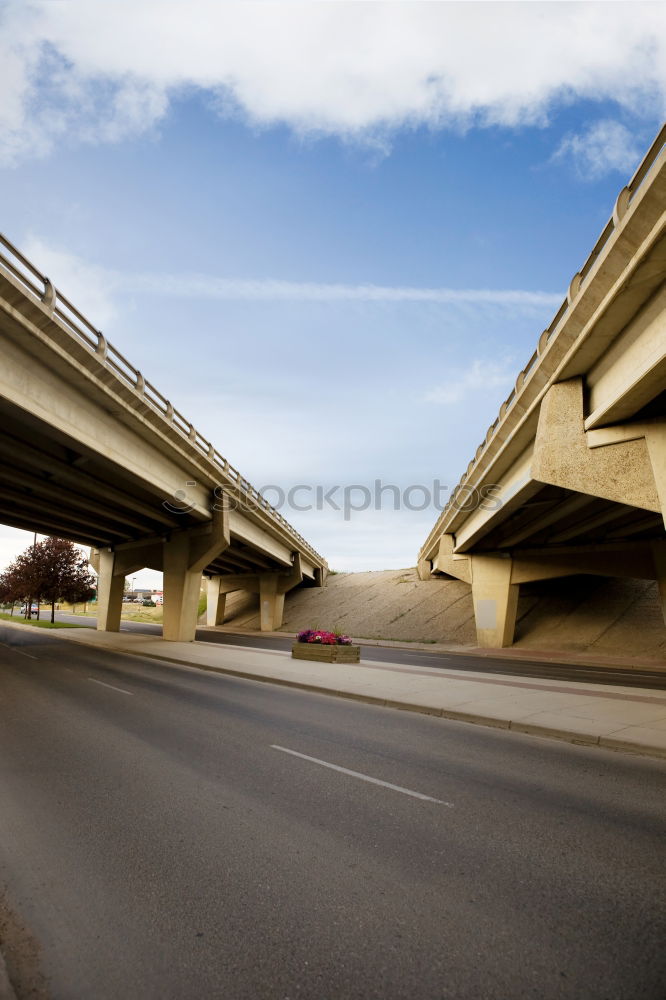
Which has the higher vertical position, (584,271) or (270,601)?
(584,271)

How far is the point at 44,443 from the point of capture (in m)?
17.1

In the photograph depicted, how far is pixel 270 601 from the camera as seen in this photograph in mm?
50969

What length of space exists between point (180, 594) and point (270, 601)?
69.7 ft

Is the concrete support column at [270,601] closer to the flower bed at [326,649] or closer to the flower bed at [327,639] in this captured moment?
the flower bed at [327,639]

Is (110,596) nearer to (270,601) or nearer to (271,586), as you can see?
(270,601)

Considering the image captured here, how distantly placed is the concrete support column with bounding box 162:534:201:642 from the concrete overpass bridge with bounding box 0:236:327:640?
0.21 feet

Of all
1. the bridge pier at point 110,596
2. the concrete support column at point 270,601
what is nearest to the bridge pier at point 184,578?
the bridge pier at point 110,596

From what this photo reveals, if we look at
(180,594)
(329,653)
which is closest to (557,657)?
(329,653)

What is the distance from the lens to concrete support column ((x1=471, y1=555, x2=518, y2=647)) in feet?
105

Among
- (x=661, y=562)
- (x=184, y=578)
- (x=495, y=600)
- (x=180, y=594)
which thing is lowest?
(x=180, y=594)

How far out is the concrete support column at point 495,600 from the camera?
31906mm

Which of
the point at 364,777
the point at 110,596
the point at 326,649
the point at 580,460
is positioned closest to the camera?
the point at 364,777

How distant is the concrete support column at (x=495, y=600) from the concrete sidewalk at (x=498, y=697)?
16295 mm

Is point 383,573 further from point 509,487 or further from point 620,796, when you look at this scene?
point 620,796
